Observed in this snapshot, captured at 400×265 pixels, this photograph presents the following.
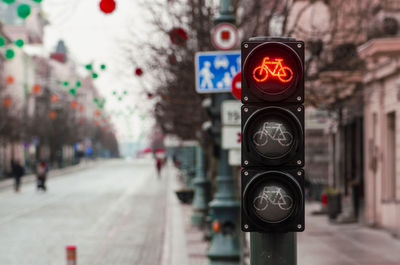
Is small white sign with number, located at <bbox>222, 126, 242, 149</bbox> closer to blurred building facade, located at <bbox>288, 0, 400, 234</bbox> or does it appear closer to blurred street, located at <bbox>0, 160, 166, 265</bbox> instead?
blurred street, located at <bbox>0, 160, 166, 265</bbox>

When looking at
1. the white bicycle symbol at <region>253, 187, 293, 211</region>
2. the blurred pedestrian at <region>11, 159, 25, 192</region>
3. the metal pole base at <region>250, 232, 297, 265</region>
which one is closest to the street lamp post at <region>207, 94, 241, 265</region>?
the metal pole base at <region>250, 232, 297, 265</region>

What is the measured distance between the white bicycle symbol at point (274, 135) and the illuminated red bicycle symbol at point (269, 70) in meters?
0.27

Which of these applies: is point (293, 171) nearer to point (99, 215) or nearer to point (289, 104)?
point (289, 104)

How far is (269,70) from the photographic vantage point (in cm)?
456

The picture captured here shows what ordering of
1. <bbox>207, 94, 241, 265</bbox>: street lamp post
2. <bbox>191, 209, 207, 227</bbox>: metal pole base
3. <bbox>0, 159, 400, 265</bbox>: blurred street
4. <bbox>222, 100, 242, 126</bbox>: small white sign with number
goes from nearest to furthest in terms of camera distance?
1. <bbox>222, 100, 242, 126</bbox>: small white sign with number
2. <bbox>207, 94, 241, 265</bbox>: street lamp post
3. <bbox>0, 159, 400, 265</bbox>: blurred street
4. <bbox>191, 209, 207, 227</bbox>: metal pole base

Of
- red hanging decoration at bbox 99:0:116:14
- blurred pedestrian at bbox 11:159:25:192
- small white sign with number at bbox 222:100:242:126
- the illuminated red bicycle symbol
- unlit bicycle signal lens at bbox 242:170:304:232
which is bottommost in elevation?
blurred pedestrian at bbox 11:159:25:192

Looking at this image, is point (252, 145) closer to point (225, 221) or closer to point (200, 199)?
point (225, 221)

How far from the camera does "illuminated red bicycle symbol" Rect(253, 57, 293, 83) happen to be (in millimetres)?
4559

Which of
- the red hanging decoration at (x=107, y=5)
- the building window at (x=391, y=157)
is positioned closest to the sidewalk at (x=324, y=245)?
the building window at (x=391, y=157)

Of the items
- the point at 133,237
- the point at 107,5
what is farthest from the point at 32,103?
the point at 107,5

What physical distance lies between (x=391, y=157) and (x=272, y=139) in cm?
1630

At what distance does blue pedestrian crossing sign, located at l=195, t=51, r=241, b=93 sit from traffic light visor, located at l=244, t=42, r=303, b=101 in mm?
5225

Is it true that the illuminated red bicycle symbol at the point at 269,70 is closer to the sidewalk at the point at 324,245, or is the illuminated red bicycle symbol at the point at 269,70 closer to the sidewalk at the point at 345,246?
the sidewalk at the point at 324,245

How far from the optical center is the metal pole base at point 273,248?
465 centimetres
